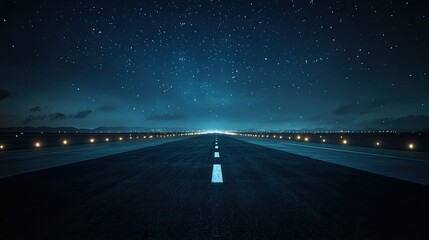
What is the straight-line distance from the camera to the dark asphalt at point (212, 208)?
4.30 metres

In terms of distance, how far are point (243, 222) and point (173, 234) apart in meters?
Answer: 1.12

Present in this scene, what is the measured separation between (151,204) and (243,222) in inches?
79.7

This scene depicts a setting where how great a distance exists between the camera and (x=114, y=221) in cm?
480

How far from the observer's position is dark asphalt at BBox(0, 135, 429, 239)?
4.30m

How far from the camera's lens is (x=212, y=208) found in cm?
557

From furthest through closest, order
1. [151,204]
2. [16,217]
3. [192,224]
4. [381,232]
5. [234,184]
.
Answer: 1. [234,184]
2. [151,204]
3. [16,217]
4. [192,224]
5. [381,232]

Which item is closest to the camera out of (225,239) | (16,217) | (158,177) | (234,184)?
(225,239)

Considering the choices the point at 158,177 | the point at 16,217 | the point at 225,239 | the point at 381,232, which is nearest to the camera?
the point at 225,239

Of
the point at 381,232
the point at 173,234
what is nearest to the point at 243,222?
the point at 173,234

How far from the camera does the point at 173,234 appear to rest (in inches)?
165

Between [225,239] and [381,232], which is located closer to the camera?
[225,239]

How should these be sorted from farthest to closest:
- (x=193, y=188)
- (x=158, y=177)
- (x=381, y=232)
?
(x=158, y=177) < (x=193, y=188) < (x=381, y=232)

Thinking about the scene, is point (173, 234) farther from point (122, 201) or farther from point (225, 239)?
point (122, 201)

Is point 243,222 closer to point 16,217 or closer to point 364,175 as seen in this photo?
point 16,217
